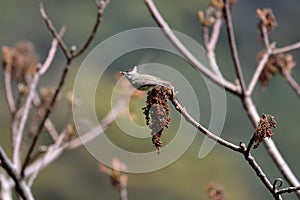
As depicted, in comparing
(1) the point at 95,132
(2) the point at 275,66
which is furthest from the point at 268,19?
(1) the point at 95,132

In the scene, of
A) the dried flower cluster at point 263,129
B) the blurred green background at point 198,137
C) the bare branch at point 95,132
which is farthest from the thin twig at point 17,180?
the blurred green background at point 198,137

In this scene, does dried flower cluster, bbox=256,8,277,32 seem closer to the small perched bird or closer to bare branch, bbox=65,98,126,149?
bare branch, bbox=65,98,126,149

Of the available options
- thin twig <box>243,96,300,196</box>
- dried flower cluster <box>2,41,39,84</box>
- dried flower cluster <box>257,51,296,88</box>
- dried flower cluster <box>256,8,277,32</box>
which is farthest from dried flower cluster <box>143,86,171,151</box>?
dried flower cluster <box>2,41,39,84</box>

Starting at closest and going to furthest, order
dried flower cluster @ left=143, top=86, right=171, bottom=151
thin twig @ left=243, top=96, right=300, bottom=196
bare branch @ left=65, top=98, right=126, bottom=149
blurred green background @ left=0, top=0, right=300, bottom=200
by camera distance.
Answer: dried flower cluster @ left=143, top=86, right=171, bottom=151 < thin twig @ left=243, top=96, right=300, bottom=196 < bare branch @ left=65, top=98, right=126, bottom=149 < blurred green background @ left=0, top=0, right=300, bottom=200

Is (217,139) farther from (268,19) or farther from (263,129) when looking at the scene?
(268,19)

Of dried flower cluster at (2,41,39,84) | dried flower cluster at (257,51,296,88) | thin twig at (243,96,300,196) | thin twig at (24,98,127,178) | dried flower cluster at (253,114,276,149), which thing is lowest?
thin twig at (243,96,300,196)
